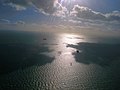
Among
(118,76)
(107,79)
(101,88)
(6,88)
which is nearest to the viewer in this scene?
(6,88)

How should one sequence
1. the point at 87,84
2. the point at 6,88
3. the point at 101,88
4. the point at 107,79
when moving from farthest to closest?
the point at 107,79
the point at 87,84
the point at 101,88
the point at 6,88

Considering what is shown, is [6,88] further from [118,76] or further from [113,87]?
[118,76]

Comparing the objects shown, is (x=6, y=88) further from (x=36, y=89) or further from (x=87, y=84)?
(x=87, y=84)

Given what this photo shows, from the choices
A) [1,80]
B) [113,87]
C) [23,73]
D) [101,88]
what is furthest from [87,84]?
[1,80]

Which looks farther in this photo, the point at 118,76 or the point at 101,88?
the point at 118,76

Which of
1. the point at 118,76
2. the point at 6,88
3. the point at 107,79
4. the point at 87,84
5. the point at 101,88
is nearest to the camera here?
the point at 6,88

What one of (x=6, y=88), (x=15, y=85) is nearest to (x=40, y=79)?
(x=15, y=85)

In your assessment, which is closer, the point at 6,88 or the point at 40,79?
the point at 6,88

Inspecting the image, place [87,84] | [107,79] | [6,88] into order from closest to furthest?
[6,88], [87,84], [107,79]
